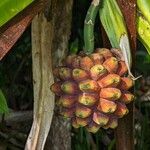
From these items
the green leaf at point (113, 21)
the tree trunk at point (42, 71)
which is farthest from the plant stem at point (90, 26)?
the tree trunk at point (42, 71)

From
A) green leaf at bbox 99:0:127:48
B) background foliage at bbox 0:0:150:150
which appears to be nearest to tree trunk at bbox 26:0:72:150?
green leaf at bbox 99:0:127:48

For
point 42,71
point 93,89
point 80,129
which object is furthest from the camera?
point 80,129

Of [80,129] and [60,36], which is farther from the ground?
[60,36]

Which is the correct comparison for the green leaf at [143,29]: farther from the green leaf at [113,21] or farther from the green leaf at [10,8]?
the green leaf at [10,8]

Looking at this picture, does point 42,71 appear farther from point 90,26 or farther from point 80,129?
point 80,129

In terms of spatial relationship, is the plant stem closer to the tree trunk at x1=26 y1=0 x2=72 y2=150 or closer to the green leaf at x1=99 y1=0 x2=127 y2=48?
the green leaf at x1=99 y1=0 x2=127 y2=48

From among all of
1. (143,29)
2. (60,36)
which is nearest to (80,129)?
(60,36)
